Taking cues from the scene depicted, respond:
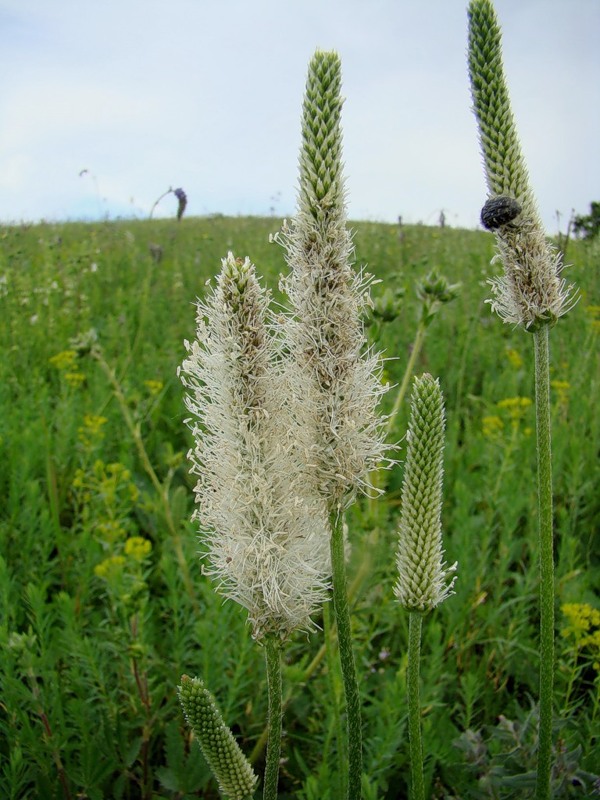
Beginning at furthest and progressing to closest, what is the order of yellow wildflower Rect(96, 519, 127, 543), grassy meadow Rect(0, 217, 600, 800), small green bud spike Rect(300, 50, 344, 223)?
yellow wildflower Rect(96, 519, 127, 543) < grassy meadow Rect(0, 217, 600, 800) < small green bud spike Rect(300, 50, 344, 223)

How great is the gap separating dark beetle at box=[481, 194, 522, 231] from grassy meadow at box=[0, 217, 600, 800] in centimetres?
81

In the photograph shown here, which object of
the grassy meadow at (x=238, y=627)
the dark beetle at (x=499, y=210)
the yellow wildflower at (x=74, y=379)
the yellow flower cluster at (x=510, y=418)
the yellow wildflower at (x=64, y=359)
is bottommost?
the grassy meadow at (x=238, y=627)

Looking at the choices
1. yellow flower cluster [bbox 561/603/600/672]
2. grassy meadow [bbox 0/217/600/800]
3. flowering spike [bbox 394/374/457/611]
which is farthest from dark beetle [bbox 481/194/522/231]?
yellow flower cluster [bbox 561/603/600/672]

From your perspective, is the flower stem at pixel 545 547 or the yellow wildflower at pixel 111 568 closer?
Result: the flower stem at pixel 545 547

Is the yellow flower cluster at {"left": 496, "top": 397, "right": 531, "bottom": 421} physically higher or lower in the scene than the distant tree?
lower

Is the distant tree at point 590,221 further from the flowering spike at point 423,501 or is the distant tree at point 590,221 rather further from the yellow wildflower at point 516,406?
the flowering spike at point 423,501

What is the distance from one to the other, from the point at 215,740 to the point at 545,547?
84 cm

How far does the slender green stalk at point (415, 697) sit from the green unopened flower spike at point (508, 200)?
714 millimetres

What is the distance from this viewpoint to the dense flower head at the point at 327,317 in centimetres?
121

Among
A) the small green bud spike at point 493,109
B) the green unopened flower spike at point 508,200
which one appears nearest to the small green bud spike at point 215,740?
the green unopened flower spike at point 508,200

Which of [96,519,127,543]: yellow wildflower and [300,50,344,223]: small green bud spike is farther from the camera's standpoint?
[96,519,127,543]: yellow wildflower

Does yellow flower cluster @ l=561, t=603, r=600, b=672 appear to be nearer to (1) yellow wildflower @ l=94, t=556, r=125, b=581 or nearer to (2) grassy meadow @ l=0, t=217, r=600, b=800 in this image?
(2) grassy meadow @ l=0, t=217, r=600, b=800

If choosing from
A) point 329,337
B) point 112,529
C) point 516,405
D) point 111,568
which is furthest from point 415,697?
point 516,405

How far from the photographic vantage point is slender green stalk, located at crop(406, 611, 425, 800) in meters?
1.40
